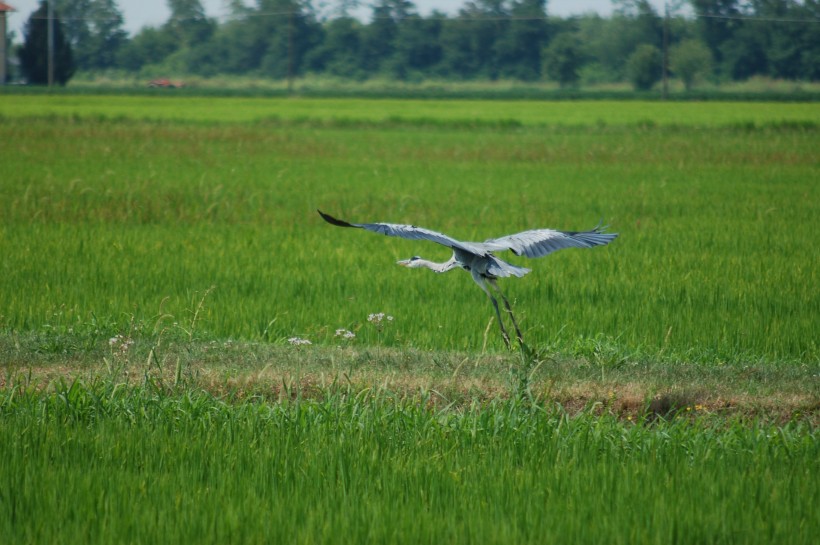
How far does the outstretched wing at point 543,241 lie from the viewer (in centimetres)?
434

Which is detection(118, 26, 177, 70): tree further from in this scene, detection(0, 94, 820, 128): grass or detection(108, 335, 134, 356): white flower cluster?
detection(108, 335, 134, 356): white flower cluster

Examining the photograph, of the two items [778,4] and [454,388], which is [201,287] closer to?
[454,388]

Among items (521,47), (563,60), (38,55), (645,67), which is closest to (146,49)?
(38,55)

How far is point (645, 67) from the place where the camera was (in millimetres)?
52469

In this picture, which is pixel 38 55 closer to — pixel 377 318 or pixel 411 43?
pixel 411 43

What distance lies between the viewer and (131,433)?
4.15 meters

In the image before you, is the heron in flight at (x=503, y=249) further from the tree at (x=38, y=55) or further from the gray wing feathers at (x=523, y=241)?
the tree at (x=38, y=55)

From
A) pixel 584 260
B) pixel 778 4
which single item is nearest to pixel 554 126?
pixel 584 260

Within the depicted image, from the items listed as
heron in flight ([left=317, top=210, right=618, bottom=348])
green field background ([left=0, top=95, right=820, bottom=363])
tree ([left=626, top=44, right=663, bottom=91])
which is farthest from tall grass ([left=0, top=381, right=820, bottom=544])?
tree ([left=626, top=44, right=663, bottom=91])

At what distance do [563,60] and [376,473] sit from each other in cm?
5410

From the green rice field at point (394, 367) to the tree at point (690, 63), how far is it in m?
40.5

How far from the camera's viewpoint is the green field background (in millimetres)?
6777

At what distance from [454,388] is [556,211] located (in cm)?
749

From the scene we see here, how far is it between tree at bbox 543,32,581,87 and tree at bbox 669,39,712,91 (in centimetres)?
508
